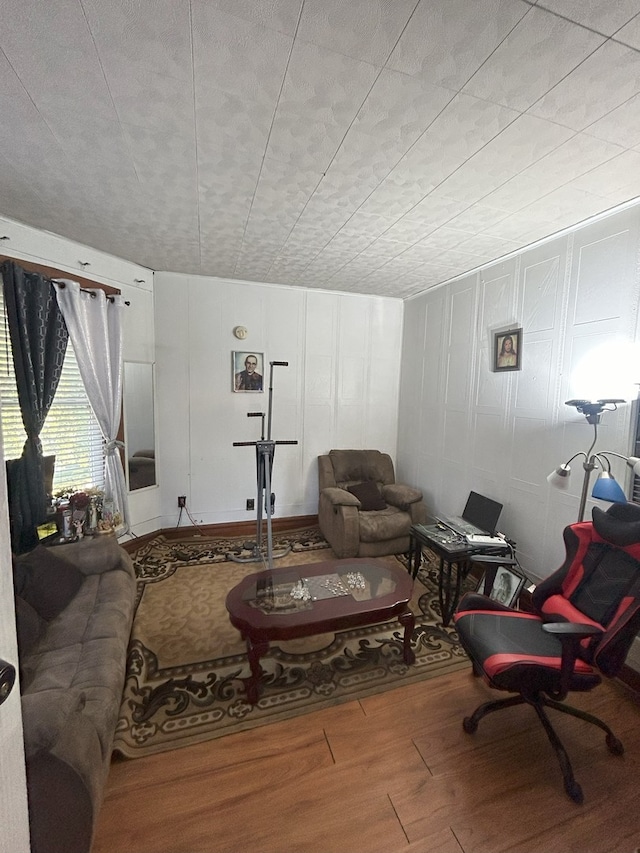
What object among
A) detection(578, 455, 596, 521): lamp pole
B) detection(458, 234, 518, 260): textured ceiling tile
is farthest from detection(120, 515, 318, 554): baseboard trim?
detection(458, 234, 518, 260): textured ceiling tile

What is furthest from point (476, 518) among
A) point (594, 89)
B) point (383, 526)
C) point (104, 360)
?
point (104, 360)

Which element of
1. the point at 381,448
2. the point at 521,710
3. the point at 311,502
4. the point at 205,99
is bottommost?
the point at 521,710

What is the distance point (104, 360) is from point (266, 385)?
1560mm

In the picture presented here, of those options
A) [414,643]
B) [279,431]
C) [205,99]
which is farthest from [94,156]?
[414,643]

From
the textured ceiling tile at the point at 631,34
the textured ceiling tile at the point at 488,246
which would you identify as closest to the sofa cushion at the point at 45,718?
the textured ceiling tile at the point at 631,34

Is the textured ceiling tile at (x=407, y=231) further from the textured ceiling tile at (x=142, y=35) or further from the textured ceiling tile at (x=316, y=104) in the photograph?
the textured ceiling tile at (x=142, y=35)

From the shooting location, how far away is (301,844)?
4.08ft

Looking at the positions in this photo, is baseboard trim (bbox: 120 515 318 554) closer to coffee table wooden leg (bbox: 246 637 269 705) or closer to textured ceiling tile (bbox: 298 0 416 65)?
coffee table wooden leg (bbox: 246 637 269 705)

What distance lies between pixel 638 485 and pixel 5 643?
2.83 meters

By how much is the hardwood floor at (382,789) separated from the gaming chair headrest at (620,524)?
943 mm

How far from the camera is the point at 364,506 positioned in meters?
3.53

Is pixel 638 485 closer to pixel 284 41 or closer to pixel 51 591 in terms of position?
pixel 284 41

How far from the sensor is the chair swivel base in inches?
55.4

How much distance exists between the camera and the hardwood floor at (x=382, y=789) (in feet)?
4.14
